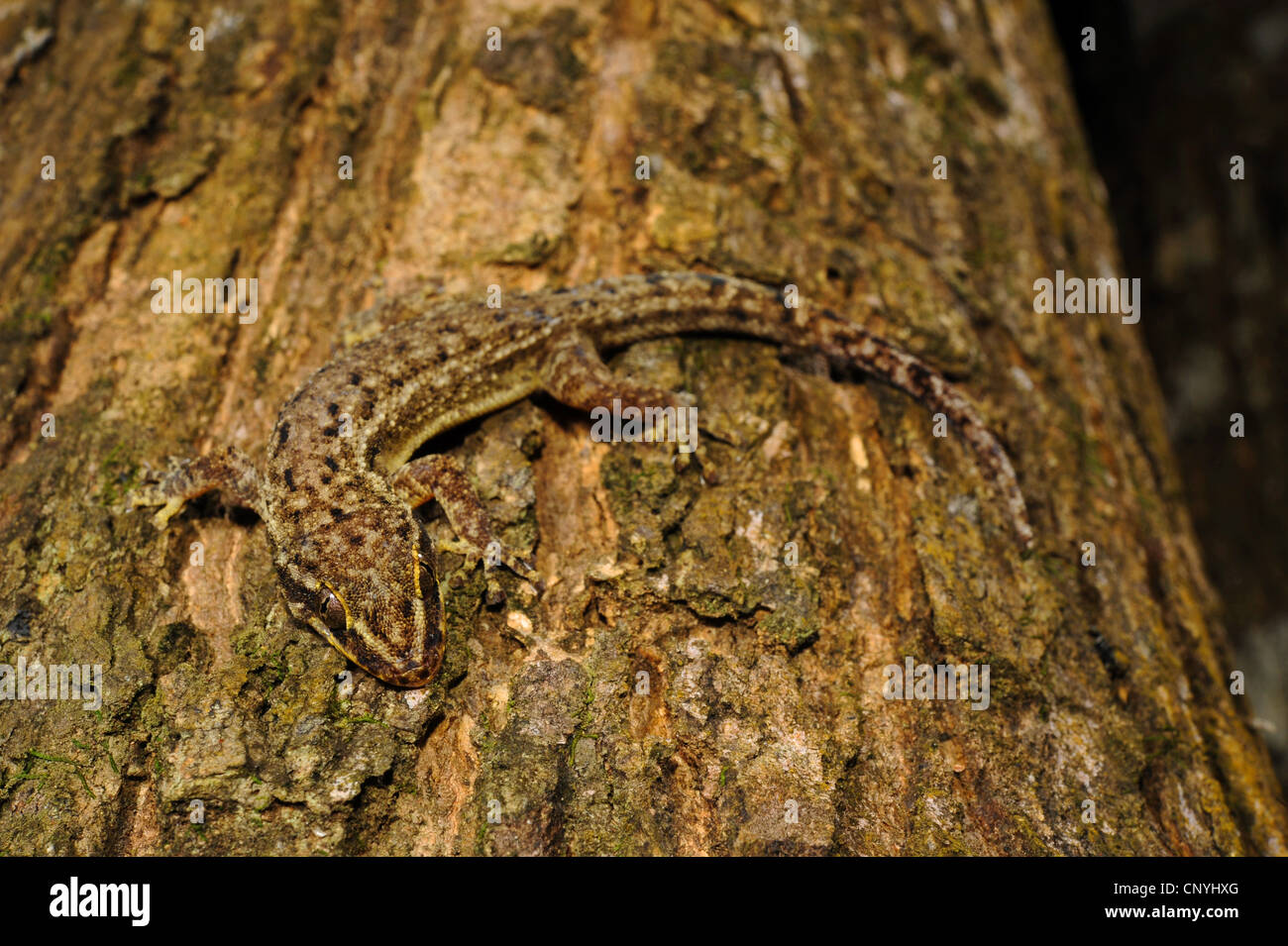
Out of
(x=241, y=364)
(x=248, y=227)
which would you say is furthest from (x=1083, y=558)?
(x=248, y=227)

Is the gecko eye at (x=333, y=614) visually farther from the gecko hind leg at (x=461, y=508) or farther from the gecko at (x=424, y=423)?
the gecko hind leg at (x=461, y=508)

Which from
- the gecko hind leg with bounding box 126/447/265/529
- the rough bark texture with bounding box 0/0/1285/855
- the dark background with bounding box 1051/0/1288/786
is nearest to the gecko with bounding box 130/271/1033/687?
the gecko hind leg with bounding box 126/447/265/529

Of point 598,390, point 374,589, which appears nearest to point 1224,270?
point 598,390

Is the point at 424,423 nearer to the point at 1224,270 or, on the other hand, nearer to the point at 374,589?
the point at 374,589

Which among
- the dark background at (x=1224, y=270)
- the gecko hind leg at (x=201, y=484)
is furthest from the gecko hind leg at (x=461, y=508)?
the dark background at (x=1224, y=270)

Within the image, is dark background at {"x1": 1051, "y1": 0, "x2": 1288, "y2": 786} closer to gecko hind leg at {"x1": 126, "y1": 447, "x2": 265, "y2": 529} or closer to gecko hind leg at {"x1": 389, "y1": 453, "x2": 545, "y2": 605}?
gecko hind leg at {"x1": 389, "y1": 453, "x2": 545, "y2": 605}

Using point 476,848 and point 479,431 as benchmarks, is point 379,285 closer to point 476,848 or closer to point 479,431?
point 479,431

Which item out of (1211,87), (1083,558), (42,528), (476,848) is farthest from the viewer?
(1211,87)
